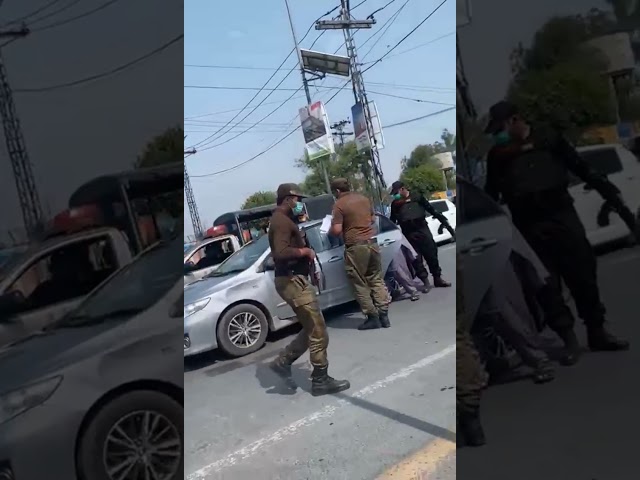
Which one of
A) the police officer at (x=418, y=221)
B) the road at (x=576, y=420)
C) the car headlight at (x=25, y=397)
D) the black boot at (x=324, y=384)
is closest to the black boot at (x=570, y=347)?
the road at (x=576, y=420)

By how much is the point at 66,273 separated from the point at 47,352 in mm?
190

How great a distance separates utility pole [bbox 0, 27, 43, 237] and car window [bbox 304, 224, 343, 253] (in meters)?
0.64

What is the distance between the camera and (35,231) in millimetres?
1460

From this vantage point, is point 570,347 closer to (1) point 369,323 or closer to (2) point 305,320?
(1) point 369,323

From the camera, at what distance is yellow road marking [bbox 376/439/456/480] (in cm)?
162

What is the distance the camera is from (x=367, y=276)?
1565 mm

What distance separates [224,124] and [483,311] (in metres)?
0.84

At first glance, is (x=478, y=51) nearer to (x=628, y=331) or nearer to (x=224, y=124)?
(x=224, y=124)

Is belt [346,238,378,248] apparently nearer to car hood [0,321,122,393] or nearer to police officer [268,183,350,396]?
→ police officer [268,183,350,396]

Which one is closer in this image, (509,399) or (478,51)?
(478,51)

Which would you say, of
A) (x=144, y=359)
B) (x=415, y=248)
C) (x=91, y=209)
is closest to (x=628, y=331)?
(x=415, y=248)

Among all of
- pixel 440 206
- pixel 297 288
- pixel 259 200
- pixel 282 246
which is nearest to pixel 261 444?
pixel 297 288

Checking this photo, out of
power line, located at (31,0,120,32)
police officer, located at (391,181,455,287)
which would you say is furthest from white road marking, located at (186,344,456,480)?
power line, located at (31,0,120,32)

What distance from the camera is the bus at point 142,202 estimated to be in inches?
59.1
